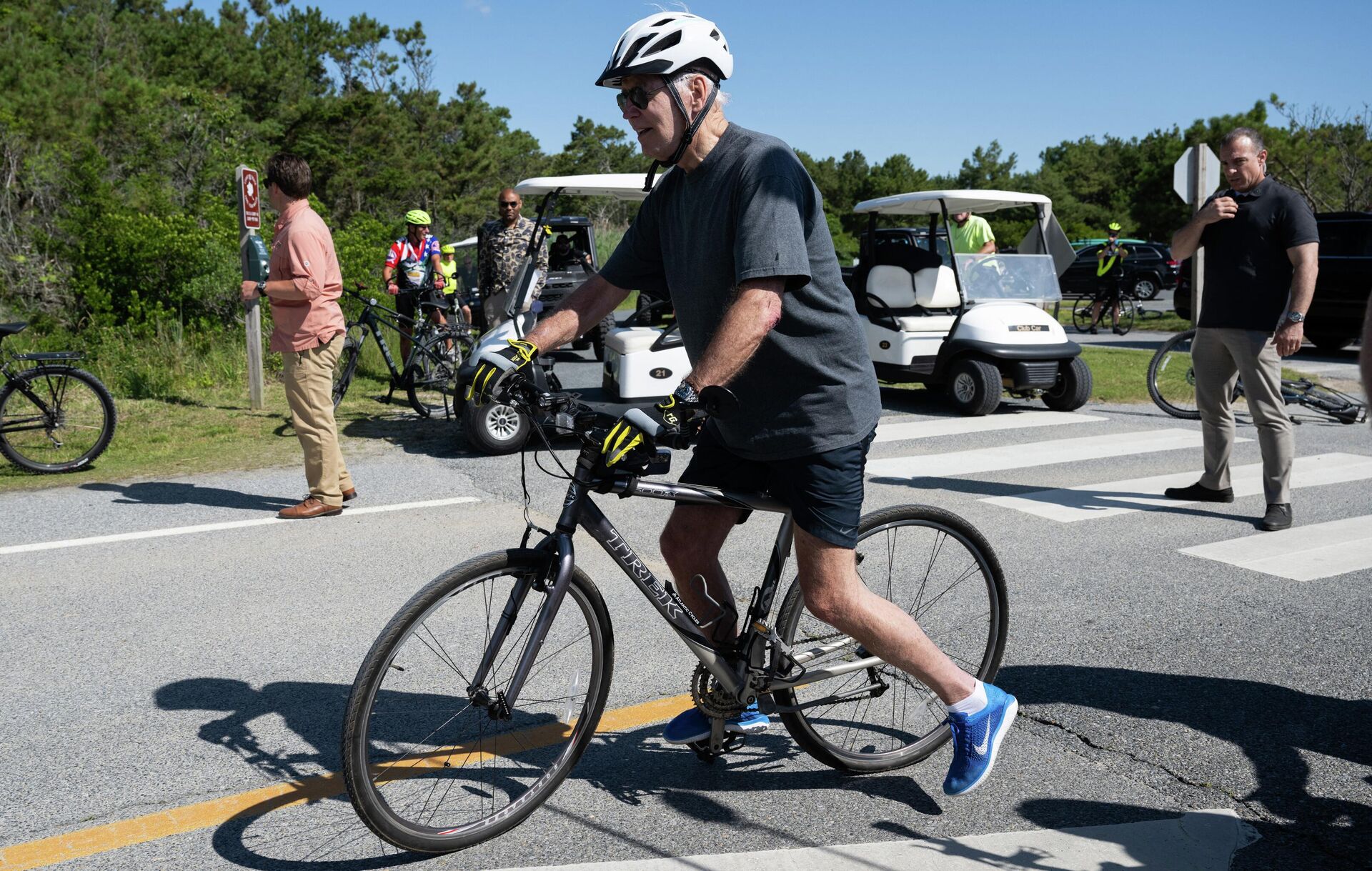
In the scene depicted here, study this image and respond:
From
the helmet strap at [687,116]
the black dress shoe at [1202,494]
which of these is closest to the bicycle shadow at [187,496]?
the helmet strap at [687,116]

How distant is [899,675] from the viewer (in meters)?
3.63

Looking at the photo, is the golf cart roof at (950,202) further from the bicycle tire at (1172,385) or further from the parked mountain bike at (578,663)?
the parked mountain bike at (578,663)

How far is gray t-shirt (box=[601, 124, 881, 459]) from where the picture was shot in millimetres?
2711

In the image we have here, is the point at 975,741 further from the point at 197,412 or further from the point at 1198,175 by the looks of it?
the point at 1198,175

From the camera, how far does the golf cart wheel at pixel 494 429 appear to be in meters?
8.45

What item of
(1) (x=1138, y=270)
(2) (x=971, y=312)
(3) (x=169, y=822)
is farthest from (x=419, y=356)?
(1) (x=1138, y=270)

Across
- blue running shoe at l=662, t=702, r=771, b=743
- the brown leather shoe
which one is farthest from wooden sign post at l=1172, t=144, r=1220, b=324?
blue running shoe at l=662, t=702, r=771, b=743

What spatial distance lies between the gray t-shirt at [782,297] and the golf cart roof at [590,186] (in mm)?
6726

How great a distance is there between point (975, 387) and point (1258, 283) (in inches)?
163

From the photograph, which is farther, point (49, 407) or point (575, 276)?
point (575, 276)

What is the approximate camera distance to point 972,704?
124 inches

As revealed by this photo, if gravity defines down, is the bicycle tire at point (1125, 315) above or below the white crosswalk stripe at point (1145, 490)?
above

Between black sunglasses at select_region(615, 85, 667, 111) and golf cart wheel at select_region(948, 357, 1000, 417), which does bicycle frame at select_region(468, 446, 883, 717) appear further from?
golf cart wheel at select_region(948, 357, 1000, 417)

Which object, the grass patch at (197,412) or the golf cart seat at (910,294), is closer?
the grass patch at (197,412)
